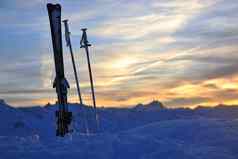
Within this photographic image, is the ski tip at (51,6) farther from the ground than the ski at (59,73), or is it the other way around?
the ski tip at (51,6)

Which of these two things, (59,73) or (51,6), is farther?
(59,73)

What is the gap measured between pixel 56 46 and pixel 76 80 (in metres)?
14.2

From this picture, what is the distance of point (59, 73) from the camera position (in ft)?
151

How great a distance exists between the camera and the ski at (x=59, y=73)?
44.7 metres

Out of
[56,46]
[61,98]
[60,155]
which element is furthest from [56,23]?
[60,155]

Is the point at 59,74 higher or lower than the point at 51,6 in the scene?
lower

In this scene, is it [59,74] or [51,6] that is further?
[59,74]

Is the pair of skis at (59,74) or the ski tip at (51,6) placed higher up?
the ski tip at (51,6)

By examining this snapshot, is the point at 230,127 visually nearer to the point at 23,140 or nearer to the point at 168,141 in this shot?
→ the point at 168,141

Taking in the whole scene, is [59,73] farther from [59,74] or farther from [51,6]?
[51,6]

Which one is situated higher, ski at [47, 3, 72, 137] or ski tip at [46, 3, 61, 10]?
ski tip at [46, 3, 61, 10]

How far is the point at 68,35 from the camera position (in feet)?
185

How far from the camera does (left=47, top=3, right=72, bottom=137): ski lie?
44.7 metres

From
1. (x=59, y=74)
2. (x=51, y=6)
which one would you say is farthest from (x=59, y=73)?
(x=51, y=6)
